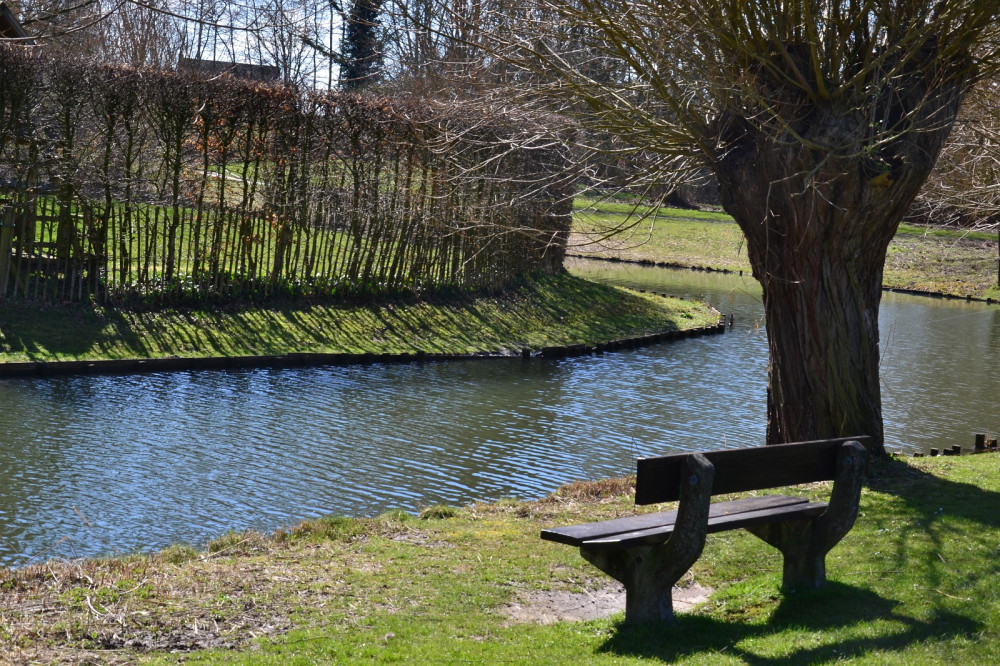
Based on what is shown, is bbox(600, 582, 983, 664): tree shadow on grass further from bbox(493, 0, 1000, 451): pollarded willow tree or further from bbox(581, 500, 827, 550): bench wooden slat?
bbox(493, 0, 1000, 451): pollarded willow tree

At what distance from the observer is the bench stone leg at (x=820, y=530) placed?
5.99 m

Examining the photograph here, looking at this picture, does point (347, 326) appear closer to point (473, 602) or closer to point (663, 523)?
point (473, 602)

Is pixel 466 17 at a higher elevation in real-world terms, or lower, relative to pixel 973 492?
higher

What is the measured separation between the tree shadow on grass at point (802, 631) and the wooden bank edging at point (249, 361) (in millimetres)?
11584

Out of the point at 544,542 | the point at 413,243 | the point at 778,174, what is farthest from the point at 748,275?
the point at 544,542

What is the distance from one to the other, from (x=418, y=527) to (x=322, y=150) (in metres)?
13.1

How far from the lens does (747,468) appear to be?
5.59 m

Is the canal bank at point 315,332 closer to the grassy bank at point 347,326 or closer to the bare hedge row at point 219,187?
the grassy bank at point 347,326

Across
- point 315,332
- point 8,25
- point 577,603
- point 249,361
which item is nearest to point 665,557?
point 577,603

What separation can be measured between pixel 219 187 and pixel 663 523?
1499cm

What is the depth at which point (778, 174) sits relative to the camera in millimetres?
9531

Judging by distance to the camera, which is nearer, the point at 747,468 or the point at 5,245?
the point at 747,468

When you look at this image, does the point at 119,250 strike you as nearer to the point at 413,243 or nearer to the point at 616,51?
the point at 413,243

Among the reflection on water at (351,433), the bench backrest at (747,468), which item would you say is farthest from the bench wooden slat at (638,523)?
the reflection on water at (351,433)
